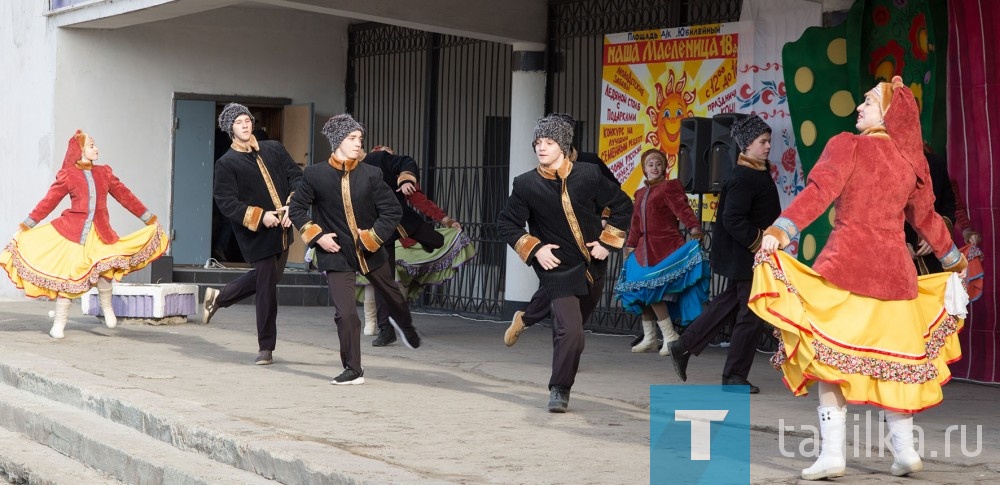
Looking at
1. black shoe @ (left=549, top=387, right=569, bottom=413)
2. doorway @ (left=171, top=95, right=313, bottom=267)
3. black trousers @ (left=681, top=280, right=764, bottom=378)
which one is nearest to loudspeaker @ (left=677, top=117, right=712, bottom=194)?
black trousers @ (left=681, top=280, right=764, bottom=378)

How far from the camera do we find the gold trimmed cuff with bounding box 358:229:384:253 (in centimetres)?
907

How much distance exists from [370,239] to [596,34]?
18.1 ft

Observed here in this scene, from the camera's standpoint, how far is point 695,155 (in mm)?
11461

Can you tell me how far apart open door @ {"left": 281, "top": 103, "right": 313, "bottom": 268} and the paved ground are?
418 cm

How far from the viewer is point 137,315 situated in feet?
43.6

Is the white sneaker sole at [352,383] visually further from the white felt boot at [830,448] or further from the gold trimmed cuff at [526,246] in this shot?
the white felt boot at [830,448]

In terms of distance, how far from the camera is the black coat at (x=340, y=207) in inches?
356

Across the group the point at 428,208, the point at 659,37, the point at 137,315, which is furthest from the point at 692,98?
the point at 137,315

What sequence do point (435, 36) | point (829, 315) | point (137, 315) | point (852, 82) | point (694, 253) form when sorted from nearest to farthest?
point (829, 315), point (852, 82), point (694, 253), point (137, 315), point (435, 36)

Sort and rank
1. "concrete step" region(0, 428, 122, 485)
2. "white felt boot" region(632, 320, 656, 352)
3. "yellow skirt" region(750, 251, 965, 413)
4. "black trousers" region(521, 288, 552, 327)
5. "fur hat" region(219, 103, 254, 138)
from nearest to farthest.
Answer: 1. "yellow skirt" region(750, 251, 965, 413)
2. "concrete step" region(0, 428, 122, 485)
3. "black trousers" region(521, 288, 552, 327)
4. "fur hat" region(219, 103, 254, 138)
5. "white felt boot" region(632, 320, 656, 352)

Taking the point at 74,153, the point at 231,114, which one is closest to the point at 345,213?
the point at 231,114

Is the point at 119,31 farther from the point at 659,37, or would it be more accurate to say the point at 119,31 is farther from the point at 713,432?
the point at 713,432

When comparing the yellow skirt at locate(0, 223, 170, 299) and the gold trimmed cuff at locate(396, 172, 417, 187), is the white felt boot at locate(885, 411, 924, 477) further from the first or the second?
the yellow skirt at locate(0, 223, 170, 299)

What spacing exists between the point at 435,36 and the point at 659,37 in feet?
13.0
